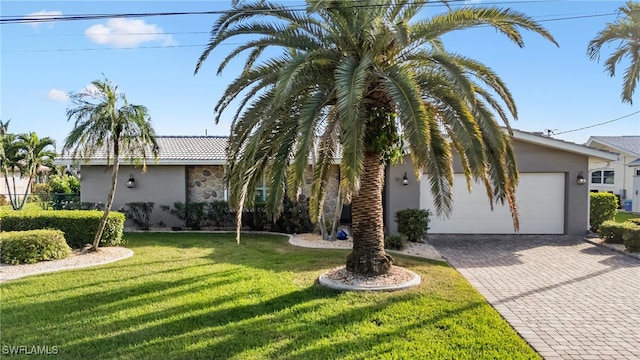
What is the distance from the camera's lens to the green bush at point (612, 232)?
41.3ft

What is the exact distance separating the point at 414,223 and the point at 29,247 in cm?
1070

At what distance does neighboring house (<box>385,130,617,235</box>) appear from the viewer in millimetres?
14734

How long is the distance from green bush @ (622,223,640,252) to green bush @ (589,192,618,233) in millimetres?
3658

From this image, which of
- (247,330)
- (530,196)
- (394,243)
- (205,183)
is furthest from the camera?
(205,183)

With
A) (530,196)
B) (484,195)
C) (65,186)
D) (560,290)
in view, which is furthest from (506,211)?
(65,186)

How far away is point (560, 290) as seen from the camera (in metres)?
7.90

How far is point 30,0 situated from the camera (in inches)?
378

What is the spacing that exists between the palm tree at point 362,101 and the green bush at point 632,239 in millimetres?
6616

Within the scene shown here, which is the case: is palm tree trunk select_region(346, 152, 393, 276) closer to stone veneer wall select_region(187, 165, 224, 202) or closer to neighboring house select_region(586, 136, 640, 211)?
stone veneer wall select_region(187, 165, 224, 202)

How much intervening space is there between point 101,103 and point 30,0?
2.69 m

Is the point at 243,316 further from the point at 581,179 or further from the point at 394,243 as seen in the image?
the point at 581,179

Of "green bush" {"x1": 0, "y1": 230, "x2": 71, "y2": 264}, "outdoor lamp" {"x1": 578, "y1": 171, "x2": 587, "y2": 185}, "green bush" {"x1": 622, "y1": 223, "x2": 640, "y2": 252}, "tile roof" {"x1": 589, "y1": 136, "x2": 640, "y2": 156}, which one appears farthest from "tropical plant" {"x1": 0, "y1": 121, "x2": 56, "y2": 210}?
"tile roof" {"x1": 589, "y1": 136, "x2": 640, "y2": 156}

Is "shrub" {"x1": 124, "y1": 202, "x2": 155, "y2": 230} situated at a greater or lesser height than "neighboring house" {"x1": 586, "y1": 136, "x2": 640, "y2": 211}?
lesser

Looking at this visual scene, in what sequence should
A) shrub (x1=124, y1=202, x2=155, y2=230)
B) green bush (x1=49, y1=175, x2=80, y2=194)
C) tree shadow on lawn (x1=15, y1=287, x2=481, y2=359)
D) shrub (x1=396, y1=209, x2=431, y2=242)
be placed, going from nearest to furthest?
tree shadow on lawn (x1=15, y1=287, x2=481, y2=359) → shrub (x1=396, y1=209, x2=431, y2=242) → shrub (x1=124, y1=202, x2=155, y2=230) → green bush (x1=49, y1=175, x2=80, y2=194)
